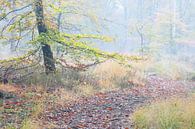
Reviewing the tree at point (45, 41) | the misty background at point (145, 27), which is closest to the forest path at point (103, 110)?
the tree at point (45, 41)

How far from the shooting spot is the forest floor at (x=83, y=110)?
7.54 meters

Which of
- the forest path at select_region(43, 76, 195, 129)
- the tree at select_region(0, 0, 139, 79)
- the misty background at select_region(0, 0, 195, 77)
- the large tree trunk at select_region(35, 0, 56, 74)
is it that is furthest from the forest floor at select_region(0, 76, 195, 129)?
the misty background at select_region(0, 0, 195, 77)

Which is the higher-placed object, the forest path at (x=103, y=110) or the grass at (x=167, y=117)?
the grass at (x=167, y=117)

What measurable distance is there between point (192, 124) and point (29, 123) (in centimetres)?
330

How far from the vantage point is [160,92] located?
41.4ft

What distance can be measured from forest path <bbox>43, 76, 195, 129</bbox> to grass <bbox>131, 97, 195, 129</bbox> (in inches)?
13.6

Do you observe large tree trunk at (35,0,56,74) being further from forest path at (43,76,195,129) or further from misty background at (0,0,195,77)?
forest path at (43,76,195,129)

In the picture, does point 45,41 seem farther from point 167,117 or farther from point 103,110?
point 167,117

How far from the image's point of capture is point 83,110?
29.3ft

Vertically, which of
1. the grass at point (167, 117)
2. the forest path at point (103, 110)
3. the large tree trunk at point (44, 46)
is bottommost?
the forest path at point (103, 110)

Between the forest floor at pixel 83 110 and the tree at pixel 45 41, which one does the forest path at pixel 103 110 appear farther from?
the tree at pixel 45 41

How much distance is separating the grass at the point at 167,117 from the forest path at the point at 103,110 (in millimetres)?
345

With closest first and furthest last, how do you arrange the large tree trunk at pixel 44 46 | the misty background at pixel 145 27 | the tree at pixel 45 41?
the tree at pixel 45 41, the large tree trunk at pixel 44 46, the misty background at pixel 145 27

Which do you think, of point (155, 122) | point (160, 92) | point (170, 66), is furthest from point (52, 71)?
point (170, 66)
